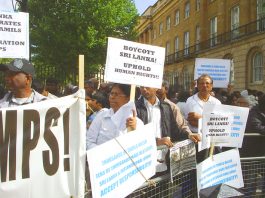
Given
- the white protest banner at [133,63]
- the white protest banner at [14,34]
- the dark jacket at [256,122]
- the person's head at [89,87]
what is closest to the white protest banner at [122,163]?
the white protest banner at [133,63]


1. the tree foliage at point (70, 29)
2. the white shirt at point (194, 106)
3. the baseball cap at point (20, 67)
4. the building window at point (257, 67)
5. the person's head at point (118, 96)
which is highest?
the tree foliage at point (70, 29)

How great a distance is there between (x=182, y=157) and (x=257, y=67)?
23287mm

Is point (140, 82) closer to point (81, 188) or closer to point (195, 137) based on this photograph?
point (195, 137)

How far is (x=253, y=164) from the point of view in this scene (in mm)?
5293

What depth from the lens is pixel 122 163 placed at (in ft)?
11.0

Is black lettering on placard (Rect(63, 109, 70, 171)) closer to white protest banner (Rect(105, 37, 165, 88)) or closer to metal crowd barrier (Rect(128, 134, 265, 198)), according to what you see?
white protest banner (Rect(105, 37, 165, 88))

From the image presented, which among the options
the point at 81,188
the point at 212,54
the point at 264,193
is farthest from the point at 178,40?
the point at 81,188

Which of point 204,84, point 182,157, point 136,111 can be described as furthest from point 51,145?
point 204,84

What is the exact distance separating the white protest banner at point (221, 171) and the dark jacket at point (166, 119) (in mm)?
393

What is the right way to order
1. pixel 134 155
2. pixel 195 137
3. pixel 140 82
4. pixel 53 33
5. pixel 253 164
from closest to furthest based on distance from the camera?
pixel 134 155 → pixel 140 82 → pixel 195 137 → pixel 253 164 → pixel 53 33

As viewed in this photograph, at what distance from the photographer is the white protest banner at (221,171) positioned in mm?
4563

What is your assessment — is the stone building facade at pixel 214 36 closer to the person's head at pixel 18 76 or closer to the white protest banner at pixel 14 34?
the white protest banner at pixel 14 34

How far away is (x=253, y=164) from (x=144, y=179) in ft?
7.27

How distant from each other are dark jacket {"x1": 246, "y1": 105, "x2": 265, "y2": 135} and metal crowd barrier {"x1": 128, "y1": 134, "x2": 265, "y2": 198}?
0.33 feet
